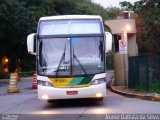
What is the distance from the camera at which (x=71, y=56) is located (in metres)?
17.0

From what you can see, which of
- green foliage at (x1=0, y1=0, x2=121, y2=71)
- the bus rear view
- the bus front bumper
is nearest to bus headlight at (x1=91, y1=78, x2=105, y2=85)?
the bus rear view

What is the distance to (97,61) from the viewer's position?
1705 centimetres

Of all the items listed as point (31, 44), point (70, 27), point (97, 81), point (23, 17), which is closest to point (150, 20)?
point (70, 27)

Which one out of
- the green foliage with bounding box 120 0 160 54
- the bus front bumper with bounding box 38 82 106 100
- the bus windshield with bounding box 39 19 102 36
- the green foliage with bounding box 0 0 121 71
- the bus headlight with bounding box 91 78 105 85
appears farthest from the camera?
the green foliage with bounding box 0 0 121 71

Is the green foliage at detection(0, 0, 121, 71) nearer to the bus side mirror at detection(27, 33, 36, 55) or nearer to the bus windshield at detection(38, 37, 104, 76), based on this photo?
the bus side mirror at detection(27, 33, 36, 55)

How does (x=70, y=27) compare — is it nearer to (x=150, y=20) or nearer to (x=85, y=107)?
(x=85, y=107)

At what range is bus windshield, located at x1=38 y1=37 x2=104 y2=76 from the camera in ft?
55.3

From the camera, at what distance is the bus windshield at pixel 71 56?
16859mm

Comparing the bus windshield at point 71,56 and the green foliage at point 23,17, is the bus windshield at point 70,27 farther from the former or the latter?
the green foliage at point 23,17

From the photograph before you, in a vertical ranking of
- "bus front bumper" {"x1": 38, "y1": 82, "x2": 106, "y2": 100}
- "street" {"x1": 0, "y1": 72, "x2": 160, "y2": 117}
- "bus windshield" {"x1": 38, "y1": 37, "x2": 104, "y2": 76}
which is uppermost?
"bus windshield" {"x1": 38, "y1": 37, "x2": 104, "y2": 76}

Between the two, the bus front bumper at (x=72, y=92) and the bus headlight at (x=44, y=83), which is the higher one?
the bus headlight at (x=44, y=83)

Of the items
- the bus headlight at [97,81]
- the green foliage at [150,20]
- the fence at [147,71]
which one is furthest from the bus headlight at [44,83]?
the green foliage at [150,20]

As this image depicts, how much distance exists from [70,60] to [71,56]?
0.16 metres

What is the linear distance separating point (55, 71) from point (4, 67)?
45.9 meters
